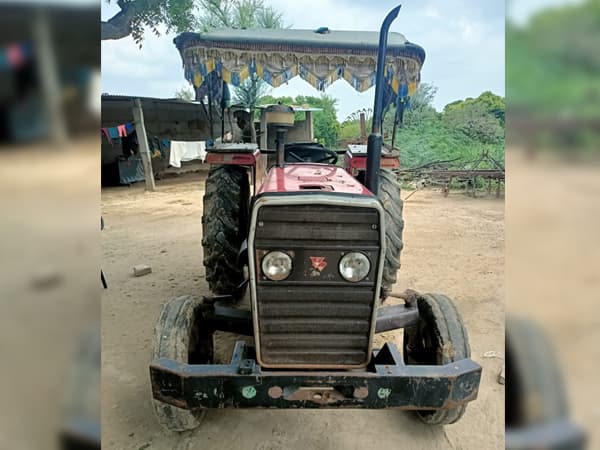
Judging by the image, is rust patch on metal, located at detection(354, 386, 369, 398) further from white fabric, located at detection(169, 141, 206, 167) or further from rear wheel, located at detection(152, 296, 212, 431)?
white fabric, located at detection(169, 141, 206, 167)

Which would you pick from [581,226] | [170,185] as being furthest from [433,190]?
[581,226]

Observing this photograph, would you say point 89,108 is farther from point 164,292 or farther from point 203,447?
point 164,292

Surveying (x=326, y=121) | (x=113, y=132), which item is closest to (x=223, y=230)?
(x=113, y=132)

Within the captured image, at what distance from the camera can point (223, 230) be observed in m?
3.13

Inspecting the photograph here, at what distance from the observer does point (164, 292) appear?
3.94 m

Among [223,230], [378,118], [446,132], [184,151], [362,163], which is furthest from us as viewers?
[446,132]

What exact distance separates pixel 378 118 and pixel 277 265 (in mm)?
843

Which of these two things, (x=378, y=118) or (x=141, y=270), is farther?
(x=141, y=270)

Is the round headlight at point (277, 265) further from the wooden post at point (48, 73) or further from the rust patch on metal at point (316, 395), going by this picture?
the wooden post at point (48, 73)

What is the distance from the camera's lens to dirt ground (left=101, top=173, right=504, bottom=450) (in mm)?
2156

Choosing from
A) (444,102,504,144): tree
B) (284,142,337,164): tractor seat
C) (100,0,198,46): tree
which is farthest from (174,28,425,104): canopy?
(444,102,504,144): tree

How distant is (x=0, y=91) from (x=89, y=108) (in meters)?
0.10

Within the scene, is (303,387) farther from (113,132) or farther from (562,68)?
(113,132)

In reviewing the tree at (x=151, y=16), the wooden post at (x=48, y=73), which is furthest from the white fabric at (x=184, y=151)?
the wooden post at (x=48, y=73)
